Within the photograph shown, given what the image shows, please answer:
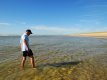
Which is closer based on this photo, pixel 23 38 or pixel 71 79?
pixel 71 79

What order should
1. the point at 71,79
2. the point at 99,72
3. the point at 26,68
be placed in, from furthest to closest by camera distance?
the point at 26,68
the point at 99,72
the point at 71,79

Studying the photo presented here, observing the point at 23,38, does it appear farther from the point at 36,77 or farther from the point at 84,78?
the point at 84,78

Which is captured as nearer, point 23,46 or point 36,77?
point 36,77

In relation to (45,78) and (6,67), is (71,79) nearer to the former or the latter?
(45,78)

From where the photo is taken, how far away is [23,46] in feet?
36.9

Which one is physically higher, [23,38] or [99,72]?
[23,38]

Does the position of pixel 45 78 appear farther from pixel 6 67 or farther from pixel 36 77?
pixel 6 67

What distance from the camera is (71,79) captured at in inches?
369

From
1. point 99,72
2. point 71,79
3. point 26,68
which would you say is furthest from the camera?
point 26,68

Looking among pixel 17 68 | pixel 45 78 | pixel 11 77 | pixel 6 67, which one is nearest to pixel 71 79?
pixel 45 78

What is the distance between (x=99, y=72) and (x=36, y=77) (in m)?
3.79

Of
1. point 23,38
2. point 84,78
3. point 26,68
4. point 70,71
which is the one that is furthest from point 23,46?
point 84,78

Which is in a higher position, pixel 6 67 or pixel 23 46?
pixel 23 46

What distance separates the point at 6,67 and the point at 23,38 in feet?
8.67
